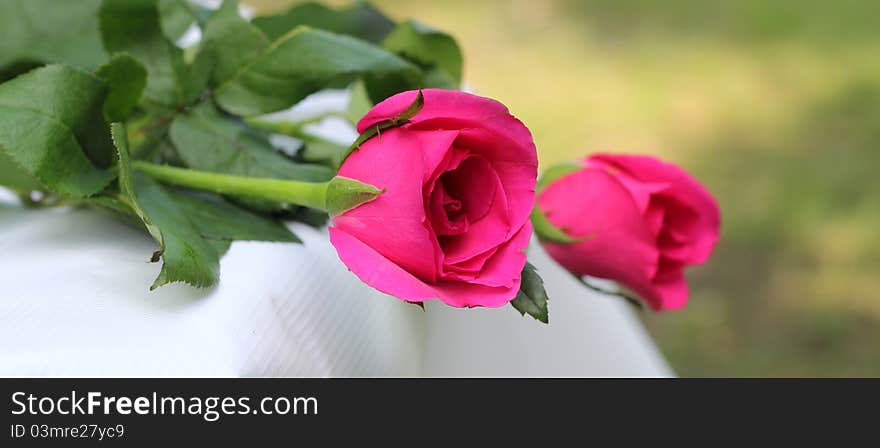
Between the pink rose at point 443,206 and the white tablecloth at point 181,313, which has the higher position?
the pink rose at point 443,206

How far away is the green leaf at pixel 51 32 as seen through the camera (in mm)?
454

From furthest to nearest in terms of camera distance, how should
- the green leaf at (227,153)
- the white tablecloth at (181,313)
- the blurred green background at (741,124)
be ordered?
the blurred green background at (741,124) < the green leaf at (227,153) < the white tablecloth at (181,313)

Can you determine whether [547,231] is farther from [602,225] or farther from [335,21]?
[335,21]

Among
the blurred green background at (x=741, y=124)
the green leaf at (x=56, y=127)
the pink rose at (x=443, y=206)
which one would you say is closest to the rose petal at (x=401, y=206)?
the pink rose at (x=443, y=206)

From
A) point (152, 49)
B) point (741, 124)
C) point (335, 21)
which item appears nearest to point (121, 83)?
point (152, 49)

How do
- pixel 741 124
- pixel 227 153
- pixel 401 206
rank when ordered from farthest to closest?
pixel 741 124
pixel 227 153
pixel 401 206

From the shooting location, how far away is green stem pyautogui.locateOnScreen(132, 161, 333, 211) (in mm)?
338

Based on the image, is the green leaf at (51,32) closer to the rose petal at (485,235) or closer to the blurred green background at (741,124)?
the rose petal at (485,235)

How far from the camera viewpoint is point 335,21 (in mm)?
491

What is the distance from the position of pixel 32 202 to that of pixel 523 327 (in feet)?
0.87

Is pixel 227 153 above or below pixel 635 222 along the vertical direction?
below

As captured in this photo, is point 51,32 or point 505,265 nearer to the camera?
point 505,265

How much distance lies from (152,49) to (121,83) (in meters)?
0.04

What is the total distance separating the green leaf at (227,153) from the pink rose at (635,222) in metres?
0.09
